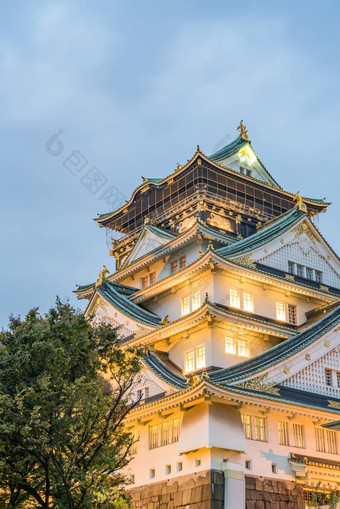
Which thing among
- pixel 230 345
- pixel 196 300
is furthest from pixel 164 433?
pixel 196 300

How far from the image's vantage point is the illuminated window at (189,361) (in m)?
36.2

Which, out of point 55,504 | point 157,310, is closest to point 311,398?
point 157,310

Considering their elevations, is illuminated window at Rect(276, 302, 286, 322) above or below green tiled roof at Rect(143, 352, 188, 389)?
above

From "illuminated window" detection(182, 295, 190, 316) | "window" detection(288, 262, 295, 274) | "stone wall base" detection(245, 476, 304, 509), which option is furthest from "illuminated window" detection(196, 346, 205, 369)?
"window" detection(288, 262, 295, 274)

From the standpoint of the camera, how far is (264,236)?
41062 mm

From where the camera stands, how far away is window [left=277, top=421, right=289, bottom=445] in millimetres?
31922

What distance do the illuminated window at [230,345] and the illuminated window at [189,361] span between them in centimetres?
204

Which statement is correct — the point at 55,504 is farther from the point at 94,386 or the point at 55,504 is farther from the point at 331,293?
the point at 331,293

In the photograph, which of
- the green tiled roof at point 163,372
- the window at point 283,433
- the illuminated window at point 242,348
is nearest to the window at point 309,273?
the illuminated window at point 242,348

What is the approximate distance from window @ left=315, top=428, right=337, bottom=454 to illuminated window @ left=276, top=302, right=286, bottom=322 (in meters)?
8.21

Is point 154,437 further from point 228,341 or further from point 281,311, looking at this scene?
point 281,311

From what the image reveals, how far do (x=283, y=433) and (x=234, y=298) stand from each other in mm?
9114

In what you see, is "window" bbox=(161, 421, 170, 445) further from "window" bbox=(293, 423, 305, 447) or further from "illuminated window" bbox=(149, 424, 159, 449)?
"window" bbox=(293, 423, 305, 447)

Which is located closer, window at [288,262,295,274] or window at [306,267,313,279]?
window at [288,262,295,274]
